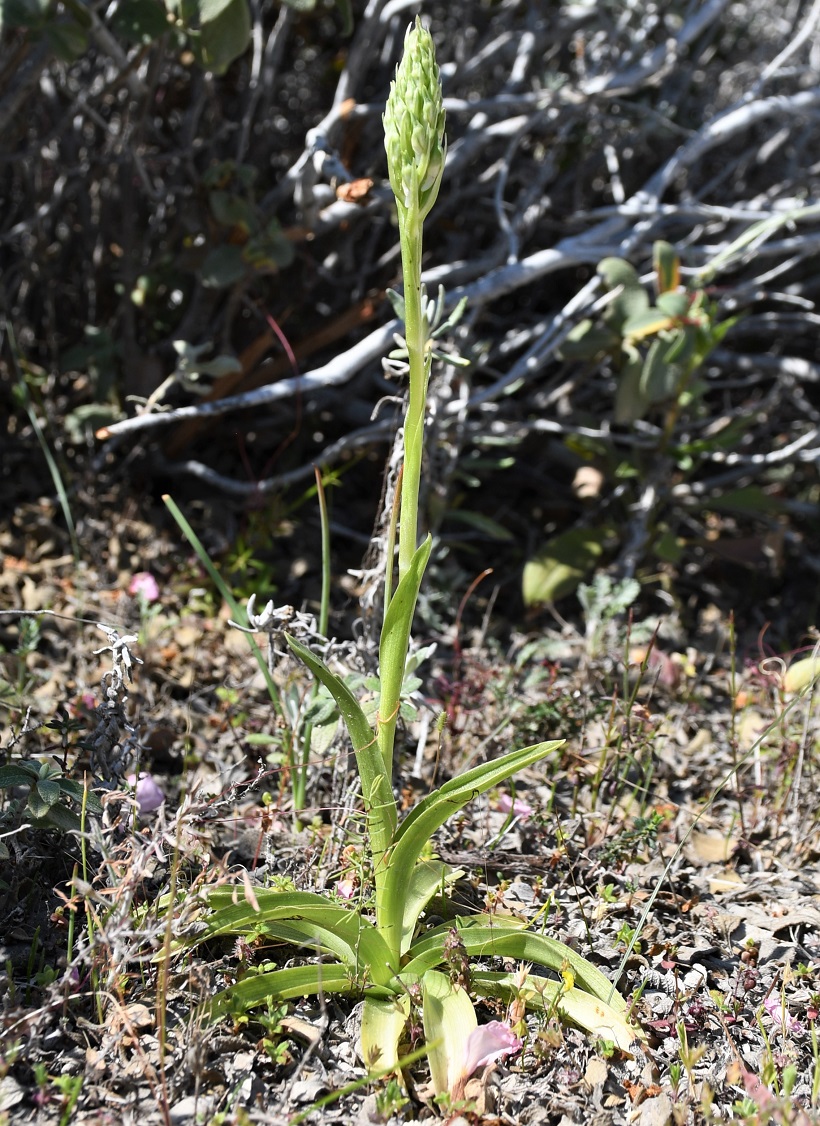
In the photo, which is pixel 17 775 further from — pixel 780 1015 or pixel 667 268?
pixel 667 268

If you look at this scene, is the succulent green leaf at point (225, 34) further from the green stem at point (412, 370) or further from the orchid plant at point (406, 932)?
the green stem at point (412, 370)

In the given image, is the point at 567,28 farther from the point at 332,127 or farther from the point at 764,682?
the point at 764,682

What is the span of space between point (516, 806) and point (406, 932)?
0.48 meters

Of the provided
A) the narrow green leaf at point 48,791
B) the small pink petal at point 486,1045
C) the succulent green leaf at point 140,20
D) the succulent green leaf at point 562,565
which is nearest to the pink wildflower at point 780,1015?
the small pink petal at point 486,1045

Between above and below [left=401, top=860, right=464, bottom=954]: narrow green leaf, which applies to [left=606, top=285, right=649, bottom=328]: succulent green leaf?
above

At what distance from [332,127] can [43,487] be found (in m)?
1.41

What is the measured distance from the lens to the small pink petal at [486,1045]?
54.0 inches

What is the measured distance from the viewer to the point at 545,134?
3.34 m

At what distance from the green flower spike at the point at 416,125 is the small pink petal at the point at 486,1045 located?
3.86 feet

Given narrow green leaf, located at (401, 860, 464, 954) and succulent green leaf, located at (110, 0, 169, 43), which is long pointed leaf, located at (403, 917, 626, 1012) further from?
succulent green leaf, located at (110, 0, 169, 43)

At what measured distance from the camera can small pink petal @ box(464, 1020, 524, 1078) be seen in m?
1.37

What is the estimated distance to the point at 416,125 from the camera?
1271mm

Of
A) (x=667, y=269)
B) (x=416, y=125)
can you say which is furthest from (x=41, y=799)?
(x=667, y=269)

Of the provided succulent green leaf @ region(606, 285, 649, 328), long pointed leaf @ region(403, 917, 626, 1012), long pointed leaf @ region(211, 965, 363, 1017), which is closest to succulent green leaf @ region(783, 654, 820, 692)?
succulent green leaf @ region(606, 285, 649, 328)
